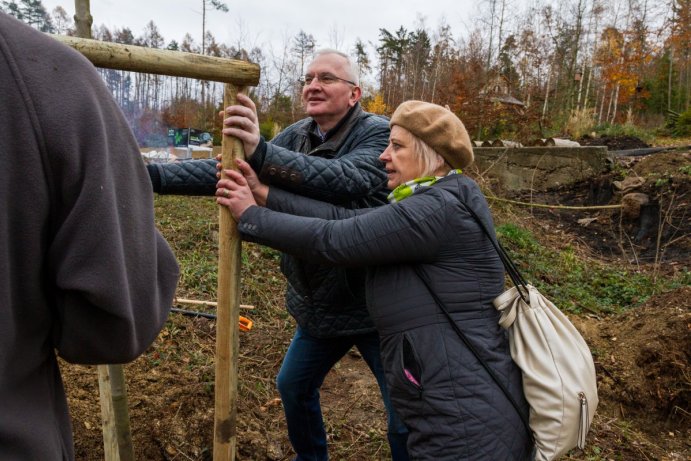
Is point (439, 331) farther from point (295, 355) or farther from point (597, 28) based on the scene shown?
point (597, 28)

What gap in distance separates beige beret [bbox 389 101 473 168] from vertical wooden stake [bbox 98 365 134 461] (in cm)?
144

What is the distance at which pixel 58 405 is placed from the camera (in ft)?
3.35

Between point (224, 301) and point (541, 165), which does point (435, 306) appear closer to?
point (224, 301)

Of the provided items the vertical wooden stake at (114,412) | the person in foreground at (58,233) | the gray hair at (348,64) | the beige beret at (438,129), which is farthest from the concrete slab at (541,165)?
the person in foreground at (58,233)

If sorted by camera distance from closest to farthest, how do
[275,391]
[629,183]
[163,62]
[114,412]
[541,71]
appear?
[163,62] → [114,412] → [275,391] → [629,183] → [541,71]

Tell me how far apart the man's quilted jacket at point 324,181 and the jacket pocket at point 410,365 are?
0.51 metres

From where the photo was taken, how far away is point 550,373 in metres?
1.75

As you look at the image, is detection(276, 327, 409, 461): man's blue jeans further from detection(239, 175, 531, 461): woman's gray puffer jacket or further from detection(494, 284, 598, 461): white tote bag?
detection(494, 284, 598, 461): white tote bag

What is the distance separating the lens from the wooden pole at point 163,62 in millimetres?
1552

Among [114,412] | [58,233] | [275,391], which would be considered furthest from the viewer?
[275,391]

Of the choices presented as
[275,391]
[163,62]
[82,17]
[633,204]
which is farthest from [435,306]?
[633,204]

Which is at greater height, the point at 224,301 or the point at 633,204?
the point at 224,301

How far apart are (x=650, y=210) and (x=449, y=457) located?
377 inches

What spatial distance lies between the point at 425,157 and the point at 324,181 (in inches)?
15.3
